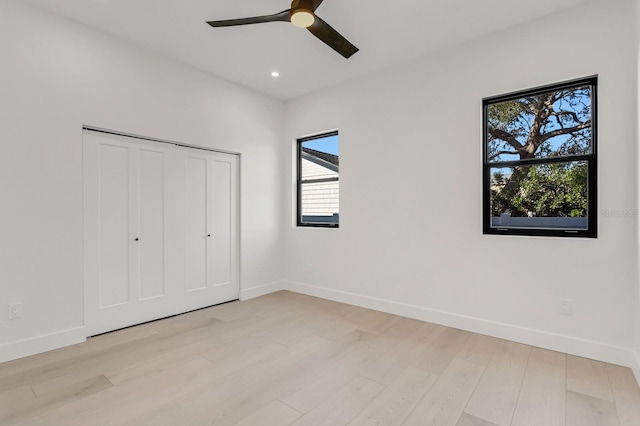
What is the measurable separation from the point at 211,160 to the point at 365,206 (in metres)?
2.09

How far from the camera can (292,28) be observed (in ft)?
10.0

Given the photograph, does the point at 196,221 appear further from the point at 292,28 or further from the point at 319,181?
the point at 292,28

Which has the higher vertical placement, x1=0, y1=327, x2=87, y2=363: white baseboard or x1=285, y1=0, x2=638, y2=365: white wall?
x1=285, y1=0, x2=638, y2=365: white wall

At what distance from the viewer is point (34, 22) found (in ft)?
9.07

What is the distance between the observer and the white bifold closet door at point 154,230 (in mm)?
3162

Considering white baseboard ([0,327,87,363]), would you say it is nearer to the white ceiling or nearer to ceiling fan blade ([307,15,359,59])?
the white ceiling

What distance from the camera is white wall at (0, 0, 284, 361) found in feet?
8.66

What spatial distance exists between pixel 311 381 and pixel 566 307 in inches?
89.1

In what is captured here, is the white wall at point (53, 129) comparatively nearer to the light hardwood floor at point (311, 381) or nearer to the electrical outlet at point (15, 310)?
the electrical outlet at point (15, 310)

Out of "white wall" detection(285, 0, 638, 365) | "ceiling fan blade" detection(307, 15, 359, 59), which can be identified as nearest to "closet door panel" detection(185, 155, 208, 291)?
"white wall" detection(285, 0, 638, 365)

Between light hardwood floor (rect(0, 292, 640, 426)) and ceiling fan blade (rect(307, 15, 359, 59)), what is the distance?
2.64 metres

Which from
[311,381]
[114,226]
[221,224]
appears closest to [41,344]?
[114,226]

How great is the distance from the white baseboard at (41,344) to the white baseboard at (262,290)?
1.85 meters

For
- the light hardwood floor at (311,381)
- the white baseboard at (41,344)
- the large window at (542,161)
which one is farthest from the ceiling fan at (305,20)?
the white baseboard at (41,344)
